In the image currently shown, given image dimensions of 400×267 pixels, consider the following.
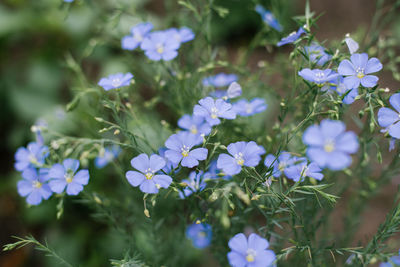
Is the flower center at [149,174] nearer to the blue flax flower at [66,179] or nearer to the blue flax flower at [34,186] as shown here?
the blue flax flower at [66,179]

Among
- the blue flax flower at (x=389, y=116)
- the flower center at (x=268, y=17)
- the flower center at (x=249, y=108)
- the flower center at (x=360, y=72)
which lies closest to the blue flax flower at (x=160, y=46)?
the flower center at (x=249, y=108)

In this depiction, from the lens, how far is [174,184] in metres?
1.30

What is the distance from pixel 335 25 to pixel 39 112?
3098 mm

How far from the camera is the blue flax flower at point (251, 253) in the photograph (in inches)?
44.3

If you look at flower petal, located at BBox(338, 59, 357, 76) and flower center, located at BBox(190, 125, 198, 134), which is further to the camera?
flower center, located at BBox(190, 125, 198, 134)

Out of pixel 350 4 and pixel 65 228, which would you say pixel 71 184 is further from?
pixel 350 4

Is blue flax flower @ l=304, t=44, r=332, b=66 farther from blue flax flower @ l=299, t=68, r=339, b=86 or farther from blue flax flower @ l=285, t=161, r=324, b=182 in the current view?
blue flax flower @ l=285, t=161, r=324, b=182

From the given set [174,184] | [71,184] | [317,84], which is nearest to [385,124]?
[317,84]

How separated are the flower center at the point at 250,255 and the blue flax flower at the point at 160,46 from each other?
84 centimetres

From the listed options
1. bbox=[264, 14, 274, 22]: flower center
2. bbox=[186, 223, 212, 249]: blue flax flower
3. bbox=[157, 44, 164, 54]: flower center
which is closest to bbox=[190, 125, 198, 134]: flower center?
bbox=[157, 44, 164, 54]: flower center

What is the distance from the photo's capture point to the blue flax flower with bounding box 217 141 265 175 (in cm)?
122

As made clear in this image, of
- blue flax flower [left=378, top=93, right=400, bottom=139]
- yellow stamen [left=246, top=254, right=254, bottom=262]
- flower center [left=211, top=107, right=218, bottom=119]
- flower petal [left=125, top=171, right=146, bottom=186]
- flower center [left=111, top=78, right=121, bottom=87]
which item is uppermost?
blue flax flower [left=378, top=93, right=400, bottom=139]

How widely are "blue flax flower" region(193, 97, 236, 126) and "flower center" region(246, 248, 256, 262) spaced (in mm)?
431

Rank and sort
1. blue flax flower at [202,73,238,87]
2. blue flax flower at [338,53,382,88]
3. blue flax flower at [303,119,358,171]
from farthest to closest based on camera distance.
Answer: blue flax flower at [202,73,238,87] → blue flax flower at [338,53,382,88] → blue flax flower at [303,119,358,171]
